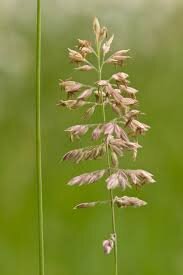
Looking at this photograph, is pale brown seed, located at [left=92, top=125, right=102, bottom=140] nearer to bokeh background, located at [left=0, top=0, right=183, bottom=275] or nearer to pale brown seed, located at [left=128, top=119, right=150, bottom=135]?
pale brown seed, located at [left=128, top=119, right=150, bottom=135]

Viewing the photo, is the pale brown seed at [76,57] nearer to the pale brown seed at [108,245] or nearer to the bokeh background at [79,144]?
the pale brown seed at [108,245]

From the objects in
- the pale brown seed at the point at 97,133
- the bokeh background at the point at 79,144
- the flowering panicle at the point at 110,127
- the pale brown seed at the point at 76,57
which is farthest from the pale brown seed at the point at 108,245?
the bokeh background at the point at 79,144

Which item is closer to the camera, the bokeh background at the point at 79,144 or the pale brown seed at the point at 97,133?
the pale brown seed at the point at 97,133

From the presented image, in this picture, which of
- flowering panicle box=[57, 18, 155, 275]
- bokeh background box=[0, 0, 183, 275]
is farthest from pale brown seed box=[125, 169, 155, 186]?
bokeh background box=[0, 0, 183, 275]

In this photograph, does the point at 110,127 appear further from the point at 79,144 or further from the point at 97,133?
the point at 79,144

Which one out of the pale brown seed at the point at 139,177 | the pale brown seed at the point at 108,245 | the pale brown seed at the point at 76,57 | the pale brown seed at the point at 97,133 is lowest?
the pale brown seed at the point at 108,245

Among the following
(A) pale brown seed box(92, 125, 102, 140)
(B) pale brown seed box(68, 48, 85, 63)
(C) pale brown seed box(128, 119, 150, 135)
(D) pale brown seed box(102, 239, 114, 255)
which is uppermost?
(B) pale brown seed box(68, 48, 85, 63)

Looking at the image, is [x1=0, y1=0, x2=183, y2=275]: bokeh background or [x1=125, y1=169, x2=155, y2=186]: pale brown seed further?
[x1=0, y1=0, x2=183, y2=275]: bokeh background

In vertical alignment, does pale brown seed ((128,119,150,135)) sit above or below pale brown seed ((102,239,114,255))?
above
